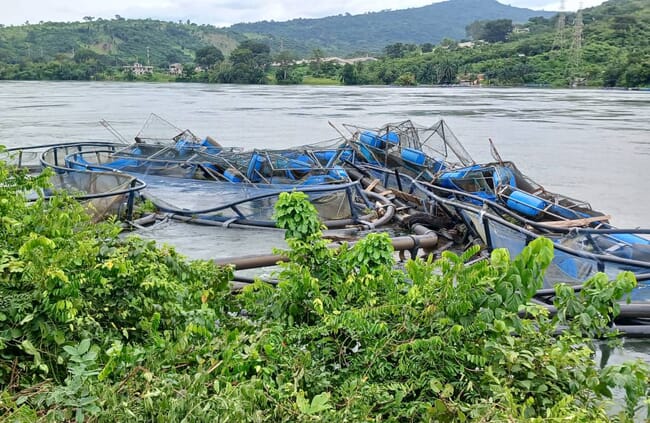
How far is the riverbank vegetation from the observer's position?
317 ft

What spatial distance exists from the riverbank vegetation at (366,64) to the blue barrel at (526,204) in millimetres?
79498

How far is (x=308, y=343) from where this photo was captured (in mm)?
3889

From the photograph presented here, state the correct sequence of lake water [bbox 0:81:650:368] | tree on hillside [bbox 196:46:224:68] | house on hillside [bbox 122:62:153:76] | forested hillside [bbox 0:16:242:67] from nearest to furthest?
lake water [bbox 0:81:650:368] → house on hillside [bbox 122:62:153:76] → tree on hillside [bbox 196:46:224:68] → forested hillside [bbox 0:16:242:67]

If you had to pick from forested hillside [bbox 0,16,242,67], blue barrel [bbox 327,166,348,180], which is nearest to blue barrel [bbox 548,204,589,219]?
blue barrel [bbox 327,166,348,180]

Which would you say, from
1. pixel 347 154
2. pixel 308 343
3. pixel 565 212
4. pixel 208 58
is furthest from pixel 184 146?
pixel 208 58

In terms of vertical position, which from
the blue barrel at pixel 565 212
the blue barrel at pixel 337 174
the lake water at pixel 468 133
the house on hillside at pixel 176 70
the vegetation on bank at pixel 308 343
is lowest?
the lake water at pixel 468 133

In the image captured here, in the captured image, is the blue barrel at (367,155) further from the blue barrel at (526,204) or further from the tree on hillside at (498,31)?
the tree on hillside at (498,31)

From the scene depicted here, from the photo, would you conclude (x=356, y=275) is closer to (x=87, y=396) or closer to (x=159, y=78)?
(x=87, y=396)

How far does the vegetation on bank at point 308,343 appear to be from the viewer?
10.2 feet

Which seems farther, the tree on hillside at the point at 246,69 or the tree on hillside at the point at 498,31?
the tree on hillside at the point at 498,31

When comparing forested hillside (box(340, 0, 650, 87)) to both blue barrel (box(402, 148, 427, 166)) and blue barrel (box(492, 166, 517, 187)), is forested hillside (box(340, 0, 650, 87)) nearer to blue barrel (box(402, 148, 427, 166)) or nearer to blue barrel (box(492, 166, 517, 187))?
blue barrel (box(402, 148, 427, 166))

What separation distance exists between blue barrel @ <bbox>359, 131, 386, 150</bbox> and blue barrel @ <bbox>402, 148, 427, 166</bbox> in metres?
1.10

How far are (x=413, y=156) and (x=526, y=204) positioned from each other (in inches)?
182

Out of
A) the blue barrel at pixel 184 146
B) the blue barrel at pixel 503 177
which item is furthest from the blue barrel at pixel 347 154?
the blue barrel at pixel 503 177
